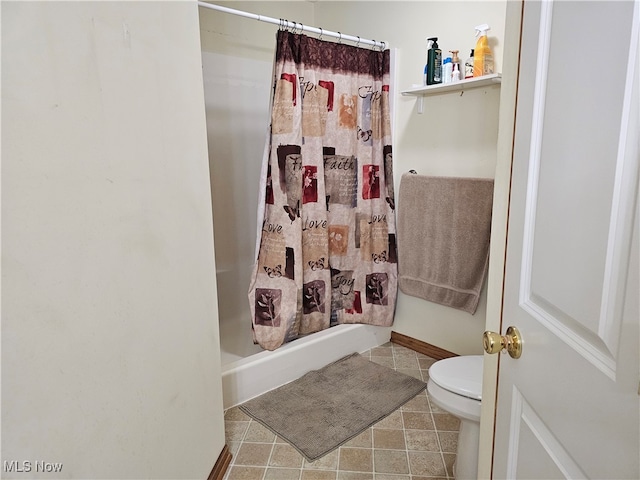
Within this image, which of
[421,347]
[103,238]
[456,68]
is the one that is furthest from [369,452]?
[456,68]

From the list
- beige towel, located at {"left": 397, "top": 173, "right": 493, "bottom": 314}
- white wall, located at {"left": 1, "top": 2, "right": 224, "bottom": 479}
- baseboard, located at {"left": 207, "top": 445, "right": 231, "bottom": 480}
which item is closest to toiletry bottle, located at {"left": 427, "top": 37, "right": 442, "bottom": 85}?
beige towel, located at {"left": 397, "top": 173, "right": 493, "bottom": 314}

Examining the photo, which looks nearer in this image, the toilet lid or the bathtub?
the toilet lid

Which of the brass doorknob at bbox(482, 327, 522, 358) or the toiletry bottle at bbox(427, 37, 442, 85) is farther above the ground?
the toiletry bottle at bbox(427, 37, 442, 85)

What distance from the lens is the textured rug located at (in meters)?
1.94

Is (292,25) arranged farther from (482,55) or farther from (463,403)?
(463,403)

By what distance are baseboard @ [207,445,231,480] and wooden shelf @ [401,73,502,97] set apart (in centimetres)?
203

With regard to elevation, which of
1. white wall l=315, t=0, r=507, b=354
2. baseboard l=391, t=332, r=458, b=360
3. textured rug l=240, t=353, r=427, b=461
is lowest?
textured rug l=240, t=353, r=427, b=461

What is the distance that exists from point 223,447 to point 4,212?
1.38 m

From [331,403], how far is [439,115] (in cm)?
170

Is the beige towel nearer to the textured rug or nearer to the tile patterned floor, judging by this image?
the textured rug

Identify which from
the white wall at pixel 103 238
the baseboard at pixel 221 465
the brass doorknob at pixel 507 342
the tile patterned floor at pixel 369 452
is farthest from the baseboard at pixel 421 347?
the brass doorknob at pixel 507 342

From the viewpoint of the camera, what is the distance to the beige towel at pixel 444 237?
7.48 feet

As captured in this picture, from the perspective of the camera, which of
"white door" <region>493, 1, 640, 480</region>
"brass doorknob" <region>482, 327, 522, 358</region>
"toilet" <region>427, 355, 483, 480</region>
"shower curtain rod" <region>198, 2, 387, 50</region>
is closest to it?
"white door" <region>493, 1, 640, 480</region>

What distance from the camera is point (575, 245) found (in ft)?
2.17
